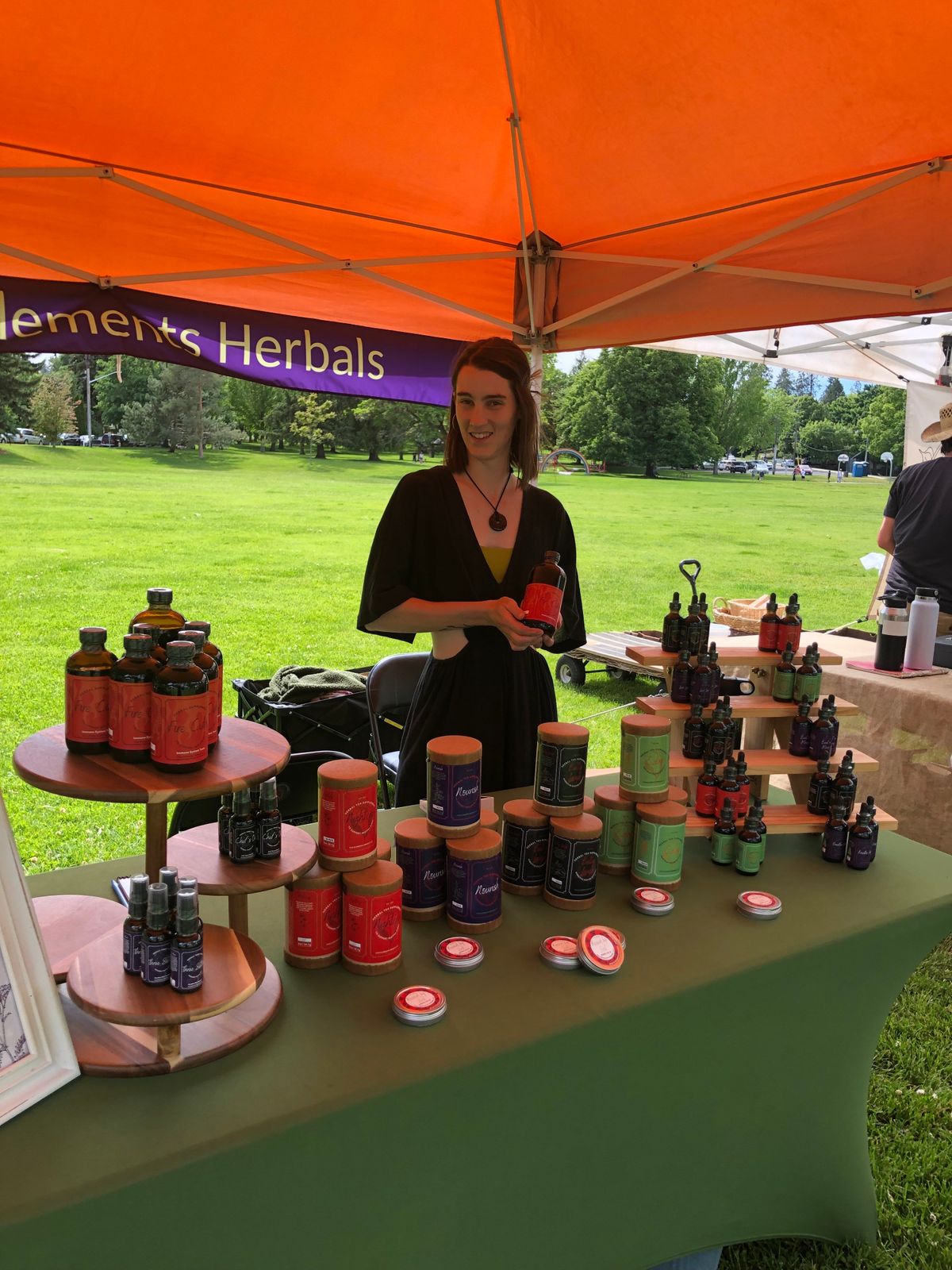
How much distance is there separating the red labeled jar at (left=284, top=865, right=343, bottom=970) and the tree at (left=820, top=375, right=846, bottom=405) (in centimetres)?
2941

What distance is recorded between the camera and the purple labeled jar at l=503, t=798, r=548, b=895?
1626 millimetres

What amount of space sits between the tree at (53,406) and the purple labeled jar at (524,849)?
23236 mm

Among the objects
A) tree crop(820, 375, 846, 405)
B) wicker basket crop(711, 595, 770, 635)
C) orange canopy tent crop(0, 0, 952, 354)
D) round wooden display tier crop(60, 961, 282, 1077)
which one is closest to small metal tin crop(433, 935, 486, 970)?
round wooden display tier crop(60, 961, 282, 1077)

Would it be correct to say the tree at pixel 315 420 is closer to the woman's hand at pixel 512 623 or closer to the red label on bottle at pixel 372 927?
the woman's hand at pixel 512 623

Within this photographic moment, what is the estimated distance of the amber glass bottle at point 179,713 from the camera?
3.75 ft

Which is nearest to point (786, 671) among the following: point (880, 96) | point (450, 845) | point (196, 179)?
point (450, 845)

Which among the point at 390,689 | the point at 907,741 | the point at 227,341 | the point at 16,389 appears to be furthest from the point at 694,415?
the point at 390,689

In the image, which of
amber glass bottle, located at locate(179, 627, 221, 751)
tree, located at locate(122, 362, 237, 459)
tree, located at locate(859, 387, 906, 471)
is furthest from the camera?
tree, located at locate(859, 387, 906, 471)

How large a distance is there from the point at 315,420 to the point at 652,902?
867 inches

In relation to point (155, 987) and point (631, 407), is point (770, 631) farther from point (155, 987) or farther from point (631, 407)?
point (631, 407)

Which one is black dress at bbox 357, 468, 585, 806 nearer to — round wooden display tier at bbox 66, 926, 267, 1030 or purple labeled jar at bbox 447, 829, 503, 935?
purple labeled jar at bbox 447, 829, 503, 935

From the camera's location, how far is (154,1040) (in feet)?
3.84

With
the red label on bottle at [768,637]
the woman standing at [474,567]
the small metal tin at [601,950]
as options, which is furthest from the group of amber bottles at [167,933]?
the red label on bottle at [768,637]

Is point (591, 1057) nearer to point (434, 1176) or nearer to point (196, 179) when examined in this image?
point (434, 1176)
